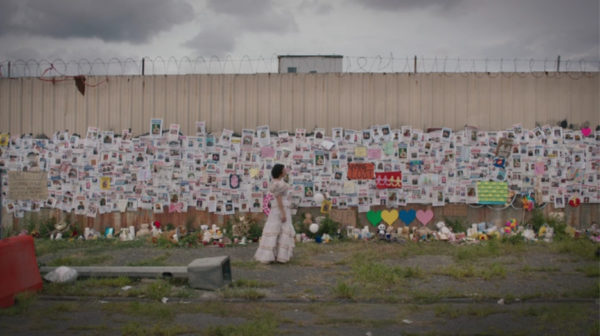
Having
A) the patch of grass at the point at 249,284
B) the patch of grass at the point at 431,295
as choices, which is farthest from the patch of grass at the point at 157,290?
the patch of grass at the point at 431,295

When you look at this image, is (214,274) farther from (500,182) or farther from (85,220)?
(500,182)

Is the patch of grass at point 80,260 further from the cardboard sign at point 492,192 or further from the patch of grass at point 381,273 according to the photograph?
the cardboard sign at point 492,192

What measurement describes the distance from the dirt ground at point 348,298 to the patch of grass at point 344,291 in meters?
0.01

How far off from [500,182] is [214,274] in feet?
20.8

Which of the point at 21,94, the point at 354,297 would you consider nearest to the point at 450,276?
the point at 354,297

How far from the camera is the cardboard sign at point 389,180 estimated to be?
32.7 ft

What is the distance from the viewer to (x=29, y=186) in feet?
34.4

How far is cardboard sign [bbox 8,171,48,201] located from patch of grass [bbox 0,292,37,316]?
4.99m

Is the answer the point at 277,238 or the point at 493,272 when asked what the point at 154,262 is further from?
the point at 493,272

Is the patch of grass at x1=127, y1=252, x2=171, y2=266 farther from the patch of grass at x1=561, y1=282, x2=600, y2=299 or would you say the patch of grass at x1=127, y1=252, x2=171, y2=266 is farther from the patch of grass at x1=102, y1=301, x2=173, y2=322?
Answer: the patch of grass at x1=561, y1=282, x2=600, y2=299

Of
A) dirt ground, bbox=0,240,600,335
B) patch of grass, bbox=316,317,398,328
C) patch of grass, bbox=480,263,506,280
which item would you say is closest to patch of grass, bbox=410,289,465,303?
dirt ground, bbox=0,240,600,335

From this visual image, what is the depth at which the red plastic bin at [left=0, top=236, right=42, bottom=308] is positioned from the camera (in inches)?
227

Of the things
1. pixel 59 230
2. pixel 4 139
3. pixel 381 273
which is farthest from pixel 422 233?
pixel 4 139

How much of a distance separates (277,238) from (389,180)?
305 centimetres
